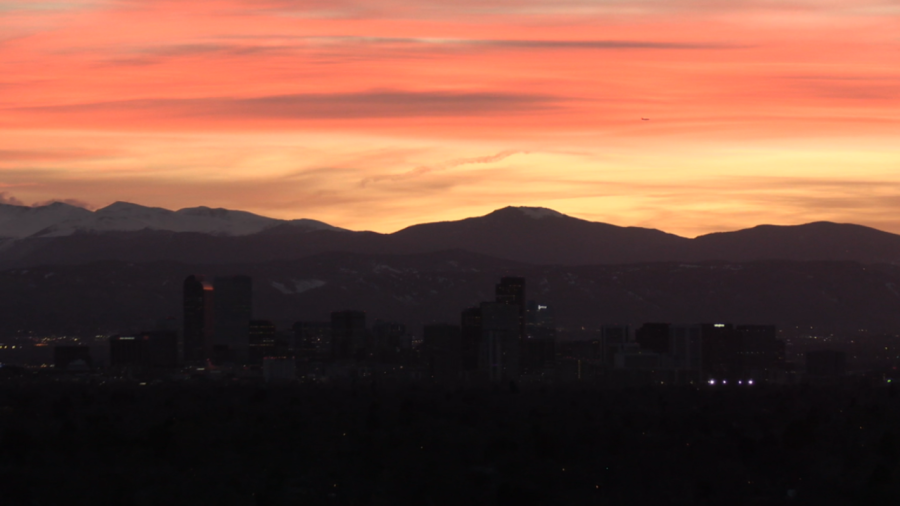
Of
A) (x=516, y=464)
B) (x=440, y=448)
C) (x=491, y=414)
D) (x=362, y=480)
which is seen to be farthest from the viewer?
(x=491, y=414)

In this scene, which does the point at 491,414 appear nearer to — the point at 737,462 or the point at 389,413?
the point at 389,413

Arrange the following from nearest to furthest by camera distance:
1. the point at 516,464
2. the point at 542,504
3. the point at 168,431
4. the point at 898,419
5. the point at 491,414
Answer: the point at 542,504, the point at 516,464, the point at 168,431, the point at 898,419, the point at 491,414

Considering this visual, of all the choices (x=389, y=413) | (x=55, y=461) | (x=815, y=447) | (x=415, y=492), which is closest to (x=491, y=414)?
(x=389, y=413)

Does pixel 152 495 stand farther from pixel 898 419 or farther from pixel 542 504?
pixel 898 419

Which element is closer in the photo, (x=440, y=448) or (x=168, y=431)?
(x=440, y=448)

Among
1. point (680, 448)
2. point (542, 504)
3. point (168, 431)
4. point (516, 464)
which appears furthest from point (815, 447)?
point (168, 431)

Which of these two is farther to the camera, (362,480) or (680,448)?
(680,448)
